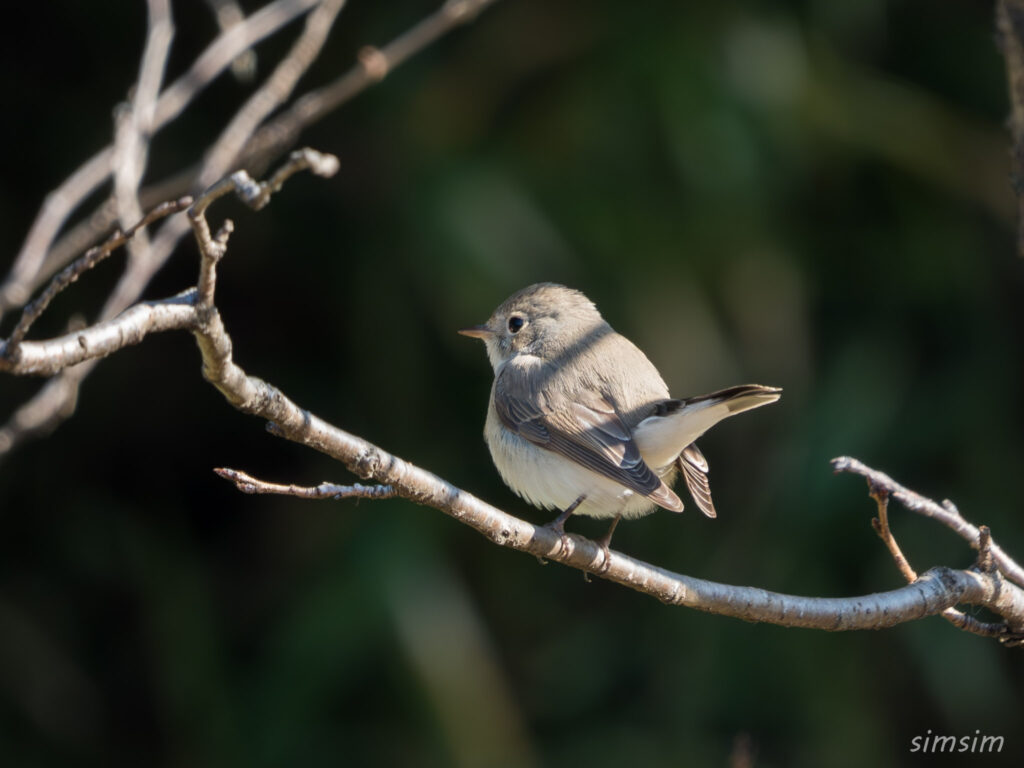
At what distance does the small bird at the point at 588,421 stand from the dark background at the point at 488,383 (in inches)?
42.2

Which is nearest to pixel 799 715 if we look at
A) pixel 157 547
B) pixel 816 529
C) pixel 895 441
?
pixel 816 529

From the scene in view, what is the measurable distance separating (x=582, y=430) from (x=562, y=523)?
0.51 meters

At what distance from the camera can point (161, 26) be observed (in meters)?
2.84

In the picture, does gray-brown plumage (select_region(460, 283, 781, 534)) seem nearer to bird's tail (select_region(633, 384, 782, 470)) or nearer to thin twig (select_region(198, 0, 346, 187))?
bird's tail (select_region(633, 384, 782, 470))

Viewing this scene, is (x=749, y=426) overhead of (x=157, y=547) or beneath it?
overhead

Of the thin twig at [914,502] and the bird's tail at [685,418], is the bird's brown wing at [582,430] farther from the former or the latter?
the thin twig at [914,502]

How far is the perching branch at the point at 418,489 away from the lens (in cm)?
137

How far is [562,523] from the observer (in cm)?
290

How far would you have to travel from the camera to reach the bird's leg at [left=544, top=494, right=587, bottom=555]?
99.4 inches

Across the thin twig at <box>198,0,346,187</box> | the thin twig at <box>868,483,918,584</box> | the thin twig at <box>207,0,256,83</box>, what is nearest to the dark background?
the thin twig at <box>207,0,256,83</box>

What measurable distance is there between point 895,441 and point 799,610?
109 inches

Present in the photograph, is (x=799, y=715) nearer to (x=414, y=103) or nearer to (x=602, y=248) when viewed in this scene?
(x=602, y=248)

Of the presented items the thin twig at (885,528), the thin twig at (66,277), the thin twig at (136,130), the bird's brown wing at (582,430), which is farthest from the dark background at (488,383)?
the thin twig at (66,277)

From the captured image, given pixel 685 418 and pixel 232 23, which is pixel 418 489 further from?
pixel 232 23
